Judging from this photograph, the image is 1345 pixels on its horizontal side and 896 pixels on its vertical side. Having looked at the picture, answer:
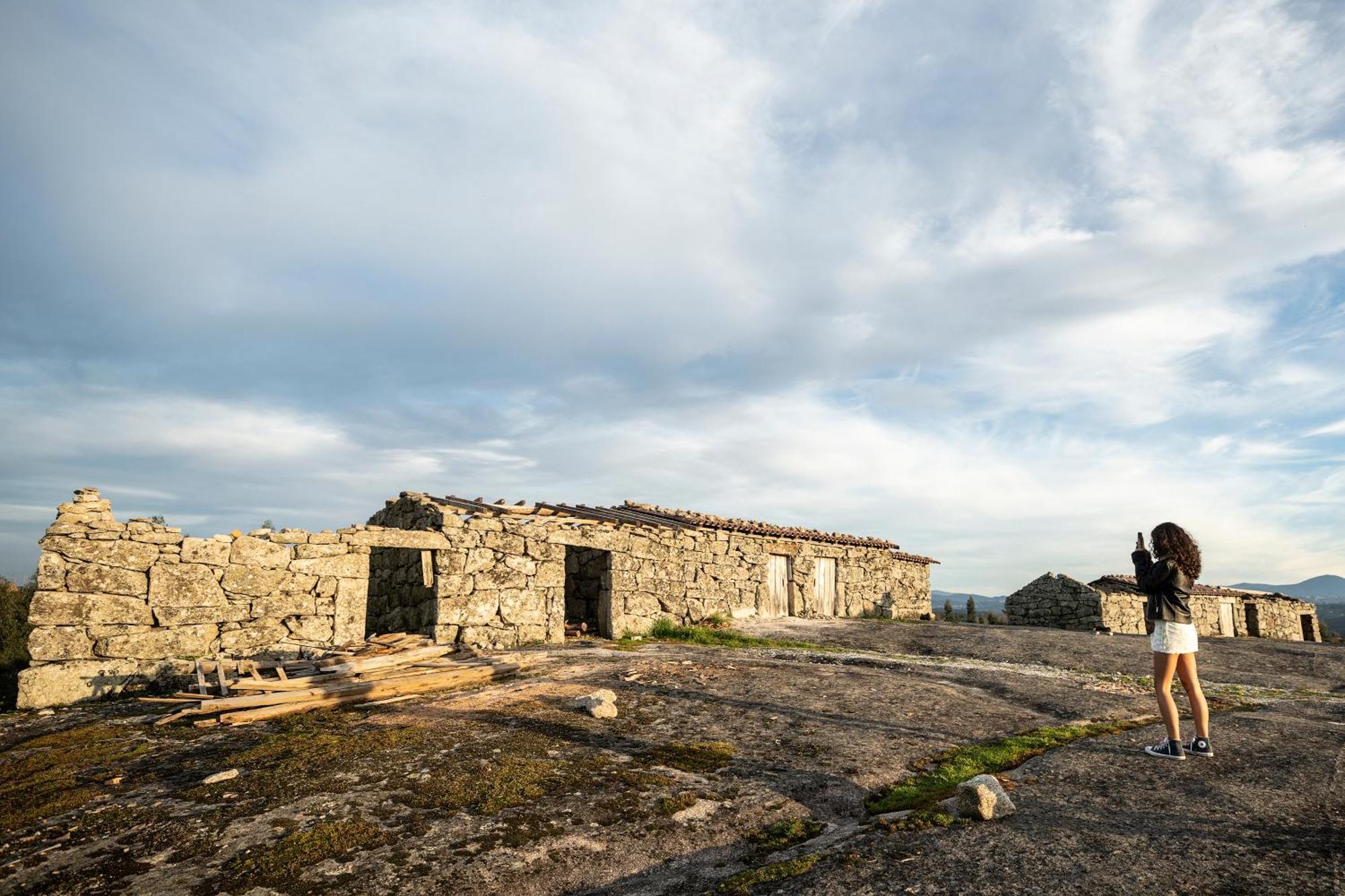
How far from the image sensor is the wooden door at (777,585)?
64.6ft

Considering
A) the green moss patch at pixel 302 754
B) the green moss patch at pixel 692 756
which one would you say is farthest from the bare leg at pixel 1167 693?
the green moss patch at pixel 302 754

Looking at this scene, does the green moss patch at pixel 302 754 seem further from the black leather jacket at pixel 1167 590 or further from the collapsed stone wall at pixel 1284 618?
the collapsed stone wall at pixel 1284 618

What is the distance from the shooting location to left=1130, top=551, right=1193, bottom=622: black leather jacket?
19.6 ft

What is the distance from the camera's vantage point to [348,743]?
654 centimetres

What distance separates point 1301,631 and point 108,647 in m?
40.6

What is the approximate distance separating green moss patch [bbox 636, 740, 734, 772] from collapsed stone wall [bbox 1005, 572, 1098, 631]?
63.0 feet

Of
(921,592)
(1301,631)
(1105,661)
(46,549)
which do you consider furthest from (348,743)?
(1301,631)

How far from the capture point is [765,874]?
3865 millimetres

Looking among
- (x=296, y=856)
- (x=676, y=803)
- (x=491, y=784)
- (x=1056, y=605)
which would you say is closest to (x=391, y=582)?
(x=491, y=784)

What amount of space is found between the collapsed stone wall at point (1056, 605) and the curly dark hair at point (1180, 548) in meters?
17.4

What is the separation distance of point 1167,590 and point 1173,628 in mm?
330

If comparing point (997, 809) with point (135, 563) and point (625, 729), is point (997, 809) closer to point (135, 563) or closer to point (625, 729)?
point (625, 729)

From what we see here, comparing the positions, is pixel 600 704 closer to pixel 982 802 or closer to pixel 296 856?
pixel 296 856

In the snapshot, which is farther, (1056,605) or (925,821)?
(1056,605)
